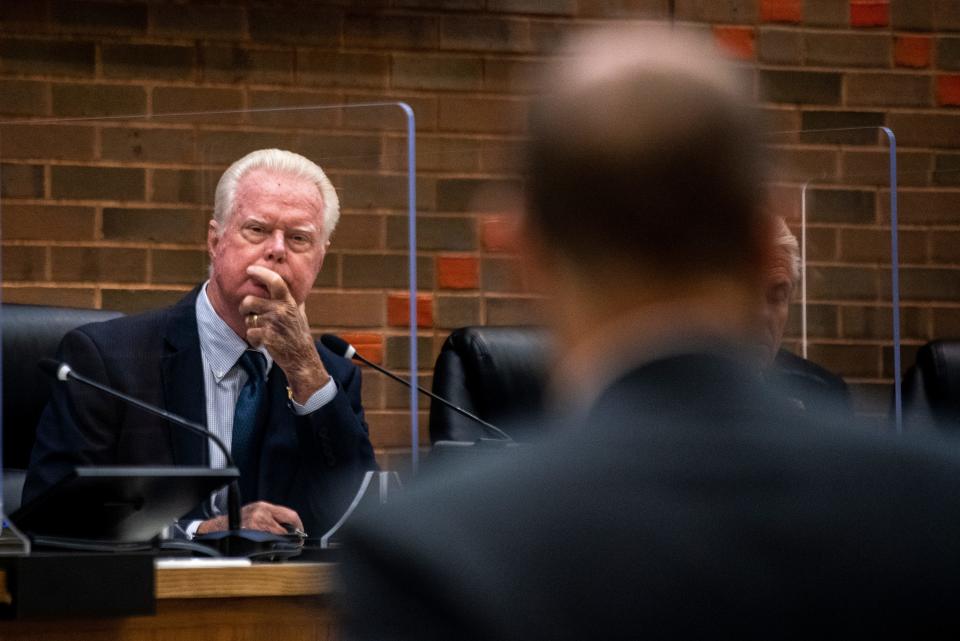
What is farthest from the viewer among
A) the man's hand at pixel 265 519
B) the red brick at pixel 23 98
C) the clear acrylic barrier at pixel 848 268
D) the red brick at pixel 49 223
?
the red brick at pixel 23 98

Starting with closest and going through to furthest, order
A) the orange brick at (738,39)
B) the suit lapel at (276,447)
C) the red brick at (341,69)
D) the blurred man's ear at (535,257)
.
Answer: the blurred man's ear at (535,257) → the suit lapel at (276,447) → the red brick at (341,69) → the orange brick at (738,39)

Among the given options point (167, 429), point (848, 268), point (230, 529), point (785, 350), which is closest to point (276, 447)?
point (167, 429)

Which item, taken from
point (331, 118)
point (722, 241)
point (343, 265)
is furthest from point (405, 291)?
point (722, 241)

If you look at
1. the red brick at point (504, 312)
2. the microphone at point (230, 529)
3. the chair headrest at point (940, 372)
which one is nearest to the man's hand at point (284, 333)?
the microphone at point (230, 529)

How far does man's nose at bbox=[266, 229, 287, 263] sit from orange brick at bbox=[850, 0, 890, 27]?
188 cm

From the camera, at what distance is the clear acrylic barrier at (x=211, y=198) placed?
8.50 feet

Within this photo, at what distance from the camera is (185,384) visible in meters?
2.47

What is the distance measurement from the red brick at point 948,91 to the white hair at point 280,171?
6.22 feet

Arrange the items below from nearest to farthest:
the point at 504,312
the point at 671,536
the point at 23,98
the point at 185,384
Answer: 1. the point at 671,536
2. the point at 185,384
3. the point at 504,312
4. the point at 23,98

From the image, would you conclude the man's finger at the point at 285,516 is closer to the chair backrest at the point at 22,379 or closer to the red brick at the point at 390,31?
the chair backrest at the point at 22,379

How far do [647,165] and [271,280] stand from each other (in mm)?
1877

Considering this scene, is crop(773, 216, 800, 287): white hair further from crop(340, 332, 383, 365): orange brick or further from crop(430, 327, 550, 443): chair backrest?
crop(340, 332, 383, 365): orange brick

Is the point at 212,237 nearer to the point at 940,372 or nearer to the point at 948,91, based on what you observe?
the point at 940,372

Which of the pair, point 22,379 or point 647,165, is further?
point 22,379
